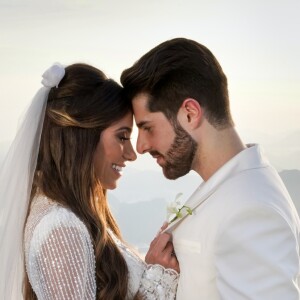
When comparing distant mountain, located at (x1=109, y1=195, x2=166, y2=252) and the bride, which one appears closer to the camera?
the bride

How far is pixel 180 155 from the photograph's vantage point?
3115mm

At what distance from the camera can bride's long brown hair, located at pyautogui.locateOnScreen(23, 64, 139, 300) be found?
10.1ft

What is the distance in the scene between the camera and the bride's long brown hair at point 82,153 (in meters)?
3.07

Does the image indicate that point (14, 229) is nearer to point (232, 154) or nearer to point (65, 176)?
point (65, 176)

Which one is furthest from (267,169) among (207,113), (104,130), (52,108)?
(52,108)

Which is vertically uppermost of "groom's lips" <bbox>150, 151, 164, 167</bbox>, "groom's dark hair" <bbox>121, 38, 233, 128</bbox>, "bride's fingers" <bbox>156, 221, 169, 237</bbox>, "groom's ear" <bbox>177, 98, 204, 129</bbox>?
"groom's dark hair" <bbox>121, 38, 233, 128</bbox>

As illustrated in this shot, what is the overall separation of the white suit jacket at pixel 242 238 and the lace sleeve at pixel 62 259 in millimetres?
398

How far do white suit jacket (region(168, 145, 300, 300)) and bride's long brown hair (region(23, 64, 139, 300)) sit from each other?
31 cm

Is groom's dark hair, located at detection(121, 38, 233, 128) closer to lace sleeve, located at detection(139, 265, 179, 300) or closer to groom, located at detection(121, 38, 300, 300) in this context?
groom, located at detection(121, 38, 300, 300)

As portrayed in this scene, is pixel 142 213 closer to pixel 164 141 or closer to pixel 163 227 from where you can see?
pixel 163 227

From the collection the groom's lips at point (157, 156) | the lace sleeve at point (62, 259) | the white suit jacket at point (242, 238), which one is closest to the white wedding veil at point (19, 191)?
the lace sleeve at point (62, 259)

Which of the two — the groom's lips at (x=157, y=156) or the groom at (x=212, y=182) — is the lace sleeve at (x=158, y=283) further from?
the groom's lips at (x=157, y=156)

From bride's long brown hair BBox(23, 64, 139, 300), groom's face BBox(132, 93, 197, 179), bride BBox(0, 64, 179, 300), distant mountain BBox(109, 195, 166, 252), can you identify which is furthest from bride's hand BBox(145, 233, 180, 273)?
distant mountain BBox(109, 195, 166, 252)

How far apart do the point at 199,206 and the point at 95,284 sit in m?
0.53
